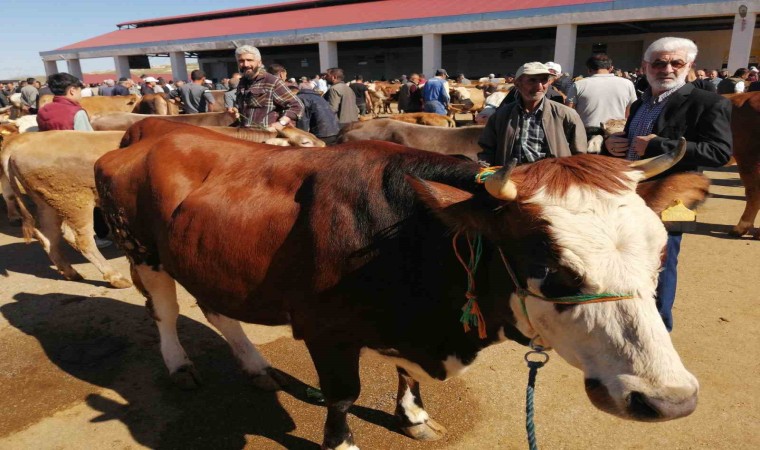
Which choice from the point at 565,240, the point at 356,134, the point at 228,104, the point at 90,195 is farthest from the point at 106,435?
the point at 228,104

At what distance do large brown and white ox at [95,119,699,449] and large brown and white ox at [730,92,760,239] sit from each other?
507cm

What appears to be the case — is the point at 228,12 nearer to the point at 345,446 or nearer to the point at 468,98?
the point at 468,98

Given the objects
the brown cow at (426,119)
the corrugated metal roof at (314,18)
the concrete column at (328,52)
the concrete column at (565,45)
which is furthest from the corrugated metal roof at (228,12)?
the brown cow at (426,119)

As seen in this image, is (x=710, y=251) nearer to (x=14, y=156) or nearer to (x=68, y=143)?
(x=68, y=143)

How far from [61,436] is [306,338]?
68.1 inches

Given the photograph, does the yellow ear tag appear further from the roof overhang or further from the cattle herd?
the roof overhang

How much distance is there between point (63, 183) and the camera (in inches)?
199

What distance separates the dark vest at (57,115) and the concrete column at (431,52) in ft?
69.2

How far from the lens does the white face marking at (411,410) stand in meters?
2.76

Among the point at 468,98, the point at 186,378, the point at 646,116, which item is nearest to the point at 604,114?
the point at 646,116

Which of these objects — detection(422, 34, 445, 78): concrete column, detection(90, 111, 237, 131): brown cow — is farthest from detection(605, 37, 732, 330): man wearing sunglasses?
detection(422, 34, 445, 78): concrete column

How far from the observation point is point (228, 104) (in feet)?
37.7

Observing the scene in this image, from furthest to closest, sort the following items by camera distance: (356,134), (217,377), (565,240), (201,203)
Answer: (356,134) < (217,377) < (201,203) < (565,240)

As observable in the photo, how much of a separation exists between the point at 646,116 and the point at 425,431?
224 cm
